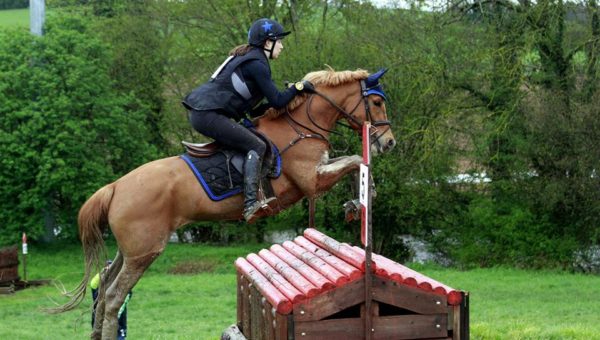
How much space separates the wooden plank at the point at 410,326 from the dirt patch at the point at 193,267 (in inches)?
728

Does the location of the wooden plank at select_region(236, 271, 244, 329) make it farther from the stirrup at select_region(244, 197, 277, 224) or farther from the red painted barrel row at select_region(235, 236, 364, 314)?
the stirrup at select_region(244, 197, 277, 224)

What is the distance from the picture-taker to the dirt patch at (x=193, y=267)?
2447 cm

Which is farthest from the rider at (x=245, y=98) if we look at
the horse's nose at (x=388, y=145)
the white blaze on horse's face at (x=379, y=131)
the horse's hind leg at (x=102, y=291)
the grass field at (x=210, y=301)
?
the grass field at (x=210, y=301)

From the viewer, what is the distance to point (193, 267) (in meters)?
24.8

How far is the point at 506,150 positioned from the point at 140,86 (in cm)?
1278

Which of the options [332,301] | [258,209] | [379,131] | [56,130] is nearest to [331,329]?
[332,301]

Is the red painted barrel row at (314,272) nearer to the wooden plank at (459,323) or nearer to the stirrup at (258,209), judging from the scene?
the wooden plank at (459,323)

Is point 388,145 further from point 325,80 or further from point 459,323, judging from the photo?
point 459,323

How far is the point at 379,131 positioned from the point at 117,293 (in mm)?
2568

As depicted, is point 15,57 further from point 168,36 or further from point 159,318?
point 159,318

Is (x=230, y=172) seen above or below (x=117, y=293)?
above

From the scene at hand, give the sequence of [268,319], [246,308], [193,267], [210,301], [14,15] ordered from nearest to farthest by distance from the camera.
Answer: [268,319] < [246,308] < [210,301] < [193,267] < [14,15]

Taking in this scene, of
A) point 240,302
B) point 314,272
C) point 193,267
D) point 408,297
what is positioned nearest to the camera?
point 408,297

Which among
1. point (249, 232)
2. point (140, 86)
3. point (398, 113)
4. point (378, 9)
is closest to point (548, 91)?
point (398, 113)
